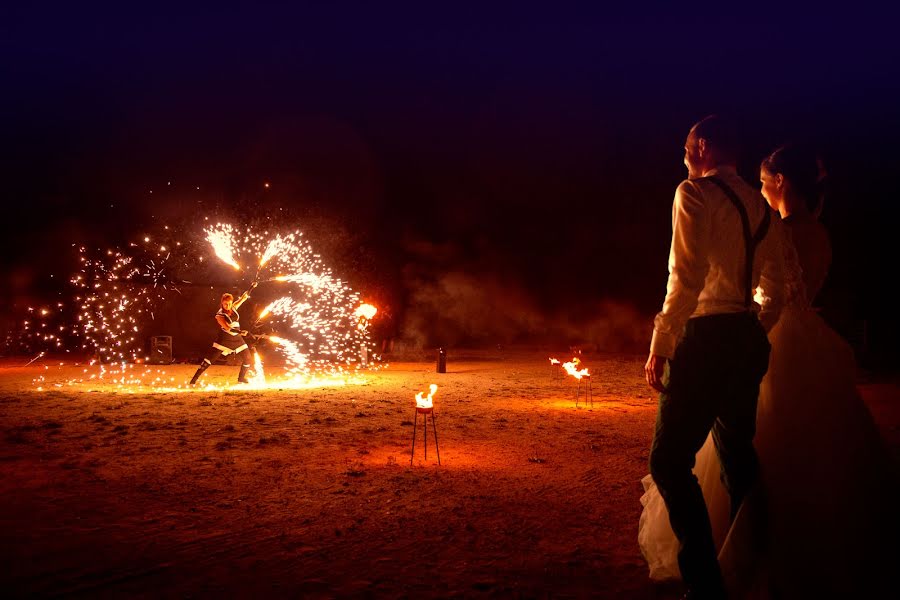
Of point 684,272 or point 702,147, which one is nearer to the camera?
point 684,272

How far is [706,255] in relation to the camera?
306 centimetres

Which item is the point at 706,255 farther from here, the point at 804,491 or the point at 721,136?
the point at 804,491

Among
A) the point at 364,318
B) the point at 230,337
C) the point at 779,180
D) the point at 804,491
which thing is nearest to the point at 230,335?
the point at 230,337

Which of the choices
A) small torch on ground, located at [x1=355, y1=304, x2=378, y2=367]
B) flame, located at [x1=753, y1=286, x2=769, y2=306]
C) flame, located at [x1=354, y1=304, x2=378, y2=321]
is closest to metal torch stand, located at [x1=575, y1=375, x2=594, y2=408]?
small torch on ground, located at [x1=355, y1=304, x2=378, y2=367]

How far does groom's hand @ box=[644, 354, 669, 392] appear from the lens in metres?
2.99

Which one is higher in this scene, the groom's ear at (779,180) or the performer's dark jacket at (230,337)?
the groom's ear at (779,180)

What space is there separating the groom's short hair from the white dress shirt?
16 centimetres

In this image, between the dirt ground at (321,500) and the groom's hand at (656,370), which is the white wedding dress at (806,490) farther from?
the groom's hand at (656,370)

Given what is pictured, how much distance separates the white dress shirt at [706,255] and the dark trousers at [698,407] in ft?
0.27

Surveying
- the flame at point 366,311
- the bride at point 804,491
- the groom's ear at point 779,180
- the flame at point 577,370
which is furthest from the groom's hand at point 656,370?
the flame at point 366,311

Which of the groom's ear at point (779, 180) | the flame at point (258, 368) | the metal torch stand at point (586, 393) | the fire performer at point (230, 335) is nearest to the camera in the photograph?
the groom's ear at point (779, 180)

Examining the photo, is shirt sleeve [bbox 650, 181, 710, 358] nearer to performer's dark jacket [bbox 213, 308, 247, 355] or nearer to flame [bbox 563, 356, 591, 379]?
flame [bbox 563, 356, 591, 379]

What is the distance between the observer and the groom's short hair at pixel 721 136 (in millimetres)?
3322

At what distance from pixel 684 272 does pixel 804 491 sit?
1.29 metres
